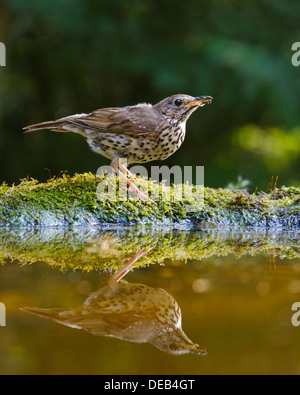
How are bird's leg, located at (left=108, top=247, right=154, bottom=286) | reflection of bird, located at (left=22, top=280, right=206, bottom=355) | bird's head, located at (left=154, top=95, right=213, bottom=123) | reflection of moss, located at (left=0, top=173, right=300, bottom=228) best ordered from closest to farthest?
1. reflection of bird, located at (left=22, top=280, right=206, bottom=355)
2. bird's leg, located at (left=108, top=247, right=154, bottom=286)
3. reflection of moss, located at (left=0, top=173, right=300, bottom=228)
4. bird's head, located at (left=154, top=95, right=213, bottom=123)

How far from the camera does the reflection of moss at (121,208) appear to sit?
14.5 feet

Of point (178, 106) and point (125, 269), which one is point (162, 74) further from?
point (125, 269)

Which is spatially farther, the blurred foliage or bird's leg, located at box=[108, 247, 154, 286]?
the blurred foliage

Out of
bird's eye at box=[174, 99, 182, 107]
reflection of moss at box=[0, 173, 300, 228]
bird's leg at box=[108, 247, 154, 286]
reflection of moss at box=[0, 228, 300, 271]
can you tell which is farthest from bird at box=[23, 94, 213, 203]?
bird's leg at box=[108, 247, 154, 286]

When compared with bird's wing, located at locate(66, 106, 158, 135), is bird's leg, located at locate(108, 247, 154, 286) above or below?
below

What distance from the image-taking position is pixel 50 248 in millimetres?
3494

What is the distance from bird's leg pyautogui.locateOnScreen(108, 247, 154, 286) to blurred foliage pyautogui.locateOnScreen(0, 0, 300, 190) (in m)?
5.75

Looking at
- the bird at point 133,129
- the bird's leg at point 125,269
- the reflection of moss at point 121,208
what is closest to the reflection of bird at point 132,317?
the bird's leg at point 125,269

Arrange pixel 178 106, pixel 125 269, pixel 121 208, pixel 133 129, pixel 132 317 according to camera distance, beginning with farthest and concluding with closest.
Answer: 1. pixel 178 106
2. pixel 133 129
3. pixel 121 208
4. pixel 125 269
5. pixel 132 317

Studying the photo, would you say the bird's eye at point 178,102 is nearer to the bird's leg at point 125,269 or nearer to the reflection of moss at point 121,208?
the reflection of moss at point 121,208

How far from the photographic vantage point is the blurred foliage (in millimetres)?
9062

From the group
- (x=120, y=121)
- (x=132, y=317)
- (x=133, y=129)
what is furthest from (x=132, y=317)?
(x=120, y=121)

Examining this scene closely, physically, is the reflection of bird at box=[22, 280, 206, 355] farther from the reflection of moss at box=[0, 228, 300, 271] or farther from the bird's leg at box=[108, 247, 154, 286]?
the reflection of moss at box=[0, 228, 300, 271]

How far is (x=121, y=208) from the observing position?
454 cm
